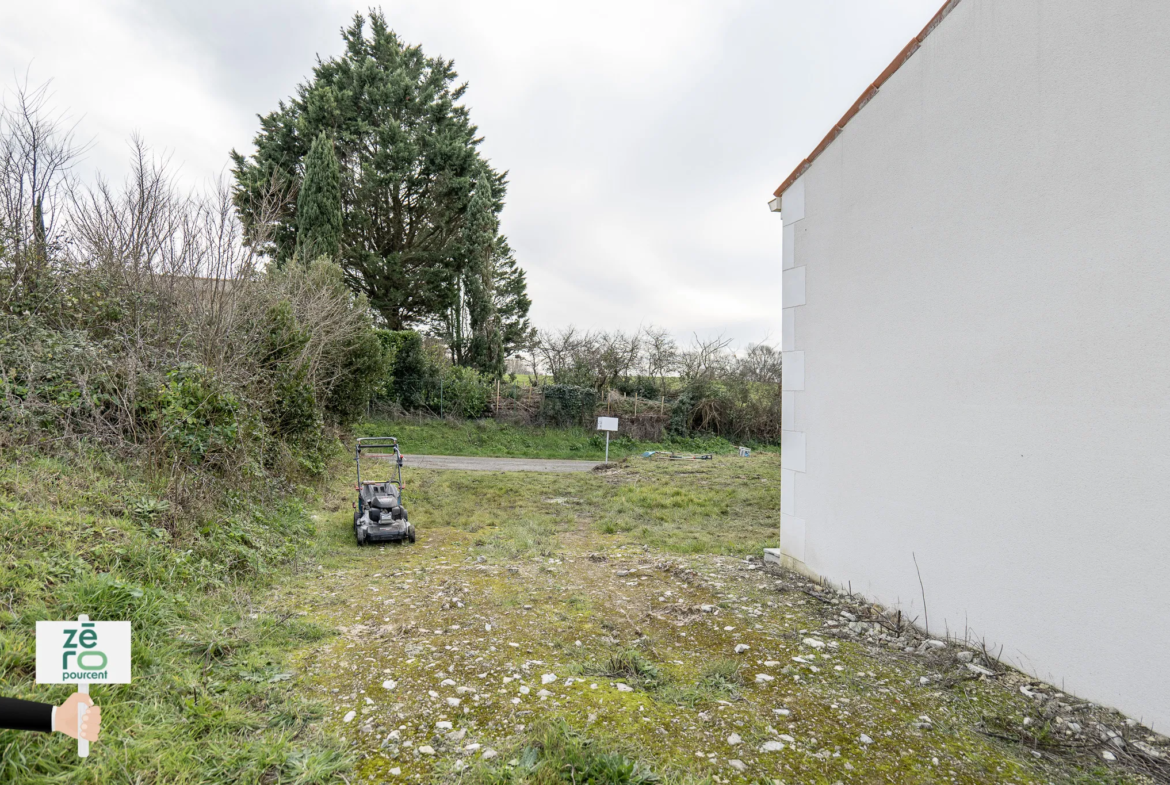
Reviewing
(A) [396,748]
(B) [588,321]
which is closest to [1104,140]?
(A) [396,748]

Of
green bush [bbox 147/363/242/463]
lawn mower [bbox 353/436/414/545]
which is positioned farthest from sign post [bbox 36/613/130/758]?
lawn mower [bbox 353/436/414/545]

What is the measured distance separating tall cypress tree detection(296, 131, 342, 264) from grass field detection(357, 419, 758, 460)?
5784 millimetres

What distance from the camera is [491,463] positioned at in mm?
Answer: 13078

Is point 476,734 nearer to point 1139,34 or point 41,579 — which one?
point 41,579

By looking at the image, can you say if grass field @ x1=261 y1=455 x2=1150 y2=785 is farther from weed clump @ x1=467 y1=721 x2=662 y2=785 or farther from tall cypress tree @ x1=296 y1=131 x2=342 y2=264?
tall cypress tree @ x1=296 y1=131 x2=342 y2=264

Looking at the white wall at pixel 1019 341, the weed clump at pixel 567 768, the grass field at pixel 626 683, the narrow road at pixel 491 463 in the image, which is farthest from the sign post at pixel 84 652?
the narrow road at pixel 491 463

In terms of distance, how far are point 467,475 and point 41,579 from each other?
7.99 meters

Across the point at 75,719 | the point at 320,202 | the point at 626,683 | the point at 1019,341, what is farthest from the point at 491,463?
the point at 75,719

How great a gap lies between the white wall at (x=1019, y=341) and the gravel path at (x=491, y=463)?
358 inches

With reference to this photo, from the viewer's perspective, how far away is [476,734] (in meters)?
2.24

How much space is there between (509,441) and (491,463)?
2.78 m

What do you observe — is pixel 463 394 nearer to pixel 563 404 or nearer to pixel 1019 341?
pixel 563 404

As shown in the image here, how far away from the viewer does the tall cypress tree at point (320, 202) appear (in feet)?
52.4

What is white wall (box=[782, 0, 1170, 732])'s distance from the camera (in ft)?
7.57
